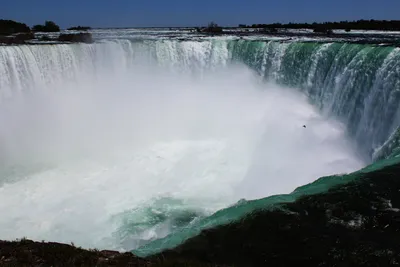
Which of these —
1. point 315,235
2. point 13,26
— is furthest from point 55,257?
point 13,26

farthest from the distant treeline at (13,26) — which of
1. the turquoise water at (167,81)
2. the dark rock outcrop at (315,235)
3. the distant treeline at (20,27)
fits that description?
the dark rock outcrop at (315,235)

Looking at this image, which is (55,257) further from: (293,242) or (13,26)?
(13,26)

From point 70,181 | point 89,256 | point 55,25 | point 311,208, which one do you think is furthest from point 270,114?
point 55,25

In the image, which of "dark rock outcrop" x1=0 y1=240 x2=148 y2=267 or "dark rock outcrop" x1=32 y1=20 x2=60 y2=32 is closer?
"dark rock outcrop" x1=0 y1=240 x2=148 y2=267

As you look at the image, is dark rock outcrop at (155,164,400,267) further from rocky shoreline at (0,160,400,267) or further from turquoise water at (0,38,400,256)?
turquoise water at (0,38,400,256)

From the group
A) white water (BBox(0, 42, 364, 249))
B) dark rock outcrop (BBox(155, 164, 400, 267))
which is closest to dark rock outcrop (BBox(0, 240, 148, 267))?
dark rock outcrop (BBox(155, 164, 400, 267))

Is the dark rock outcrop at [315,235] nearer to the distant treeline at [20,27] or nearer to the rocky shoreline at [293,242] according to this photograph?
the rocky shoreline at [293,242]
